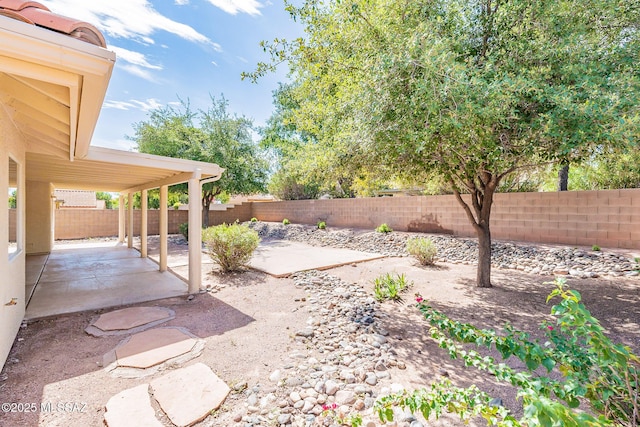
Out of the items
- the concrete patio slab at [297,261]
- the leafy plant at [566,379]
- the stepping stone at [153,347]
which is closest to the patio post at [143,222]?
the concrete patio slab at [297,261]

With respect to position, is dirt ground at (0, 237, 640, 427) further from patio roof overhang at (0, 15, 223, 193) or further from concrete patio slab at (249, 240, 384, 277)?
patio roof overhang at (0, 15, 223, 193)

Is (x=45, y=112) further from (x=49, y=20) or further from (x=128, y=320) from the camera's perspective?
(x=128, y=320)

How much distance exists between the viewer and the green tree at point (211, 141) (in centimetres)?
1391

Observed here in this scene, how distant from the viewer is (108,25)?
4.79m

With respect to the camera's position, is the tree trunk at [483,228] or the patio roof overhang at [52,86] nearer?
the patio roof overhang at [52,86]

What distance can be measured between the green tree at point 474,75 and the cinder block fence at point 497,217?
4.99m

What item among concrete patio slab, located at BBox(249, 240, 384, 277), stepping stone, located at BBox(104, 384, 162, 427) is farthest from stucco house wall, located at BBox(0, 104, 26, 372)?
concrete patio slab, located at BBox(249, 240, 384, 277)

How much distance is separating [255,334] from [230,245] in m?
3.32

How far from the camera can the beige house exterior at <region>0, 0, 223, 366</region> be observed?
179cm

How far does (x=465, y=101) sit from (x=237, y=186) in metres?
13.2

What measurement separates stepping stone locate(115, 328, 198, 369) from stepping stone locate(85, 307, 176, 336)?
32 cm

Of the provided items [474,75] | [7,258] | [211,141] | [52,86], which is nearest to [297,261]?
[7,258]

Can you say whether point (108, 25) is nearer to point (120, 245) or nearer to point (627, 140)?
point (627, 140)

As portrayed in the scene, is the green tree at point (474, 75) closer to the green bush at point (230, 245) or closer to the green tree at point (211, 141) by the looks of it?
the green bush at point (230, 245)
